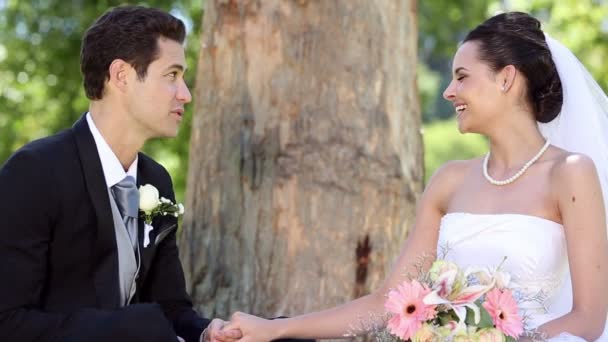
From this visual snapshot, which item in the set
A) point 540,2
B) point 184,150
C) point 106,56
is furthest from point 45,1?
point 106,56

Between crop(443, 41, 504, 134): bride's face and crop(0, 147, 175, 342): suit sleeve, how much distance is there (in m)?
1.45

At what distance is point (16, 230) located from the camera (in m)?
3.61

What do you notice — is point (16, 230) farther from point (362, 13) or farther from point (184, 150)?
point (184, 150)

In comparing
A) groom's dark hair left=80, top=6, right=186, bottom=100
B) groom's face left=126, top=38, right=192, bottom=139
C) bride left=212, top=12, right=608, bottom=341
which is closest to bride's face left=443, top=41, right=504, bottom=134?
bride left=212, top=12, right=608, bottom=341

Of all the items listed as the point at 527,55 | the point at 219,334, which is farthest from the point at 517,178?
the point at 219,334

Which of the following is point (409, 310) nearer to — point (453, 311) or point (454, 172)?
point (453, 311)

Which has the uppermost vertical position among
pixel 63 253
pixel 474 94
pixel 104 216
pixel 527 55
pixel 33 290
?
pixel 527 55

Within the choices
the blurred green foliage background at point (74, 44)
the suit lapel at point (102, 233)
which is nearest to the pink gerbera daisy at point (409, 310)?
the suit lapel at point (102, 233)

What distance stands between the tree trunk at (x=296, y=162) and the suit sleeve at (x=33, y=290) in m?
1.78

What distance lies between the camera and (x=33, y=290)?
3646mm

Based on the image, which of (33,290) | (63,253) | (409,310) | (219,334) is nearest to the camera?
(409,310)

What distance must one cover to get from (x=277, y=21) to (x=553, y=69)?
1.94 metres

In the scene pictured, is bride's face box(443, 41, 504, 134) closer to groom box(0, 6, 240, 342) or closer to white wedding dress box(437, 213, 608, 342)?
white wedding dress box(437, 213, 608, 342)

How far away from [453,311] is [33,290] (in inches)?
60.3
